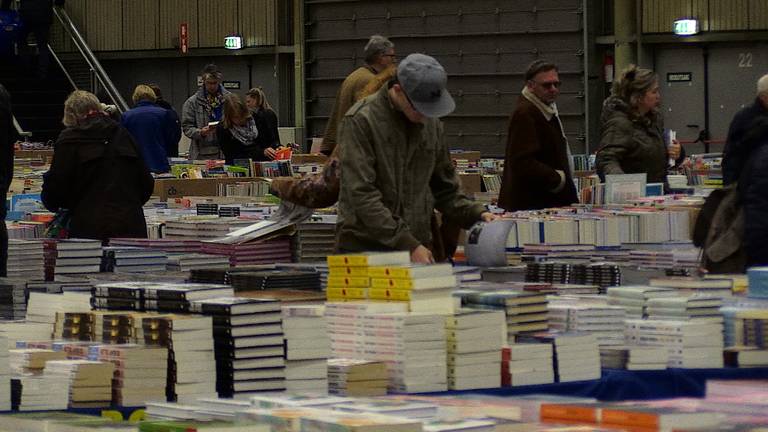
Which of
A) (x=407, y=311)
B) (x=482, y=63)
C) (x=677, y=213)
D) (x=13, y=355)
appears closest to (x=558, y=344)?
(x=407, y=311)

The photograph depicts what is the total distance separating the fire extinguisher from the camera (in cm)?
2281

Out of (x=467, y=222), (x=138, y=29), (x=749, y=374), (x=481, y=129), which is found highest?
(x=138, y=29)

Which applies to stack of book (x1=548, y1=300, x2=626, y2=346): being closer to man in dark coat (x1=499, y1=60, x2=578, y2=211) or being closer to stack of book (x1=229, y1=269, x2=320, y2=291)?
stack of book (x1=229, y1=269, x2=320, y2=291)

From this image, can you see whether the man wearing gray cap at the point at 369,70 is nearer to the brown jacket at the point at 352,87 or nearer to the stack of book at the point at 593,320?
the brown jacket at the point at 352,87

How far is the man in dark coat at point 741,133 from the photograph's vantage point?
23.7 feet

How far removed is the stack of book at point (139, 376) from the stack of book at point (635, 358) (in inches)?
59.1

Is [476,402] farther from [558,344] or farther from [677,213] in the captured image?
[677,213]

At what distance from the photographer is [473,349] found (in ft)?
16.1

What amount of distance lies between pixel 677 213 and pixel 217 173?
21.5 feet

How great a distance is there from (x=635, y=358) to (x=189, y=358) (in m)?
1.48

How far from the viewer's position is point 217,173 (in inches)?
564

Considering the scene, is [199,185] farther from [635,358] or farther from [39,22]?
[39,22]

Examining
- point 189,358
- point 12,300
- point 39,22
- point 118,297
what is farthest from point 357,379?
point 39,22

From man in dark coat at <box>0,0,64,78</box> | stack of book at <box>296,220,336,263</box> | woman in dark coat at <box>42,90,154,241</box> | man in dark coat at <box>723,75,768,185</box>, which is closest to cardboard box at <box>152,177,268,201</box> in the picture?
woman in dark coat at <box>42,90,154,241</box>
